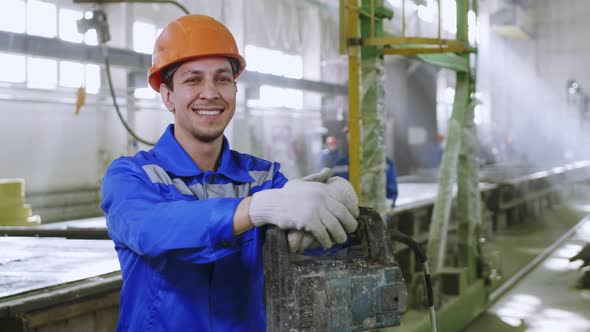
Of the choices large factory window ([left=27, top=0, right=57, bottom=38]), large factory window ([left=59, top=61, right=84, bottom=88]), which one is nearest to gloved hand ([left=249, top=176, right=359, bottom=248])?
large factory window ([left=27, top=0, right=57, bottom=38])

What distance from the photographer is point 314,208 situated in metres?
1.31

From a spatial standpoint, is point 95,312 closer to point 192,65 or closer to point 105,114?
point 192,65

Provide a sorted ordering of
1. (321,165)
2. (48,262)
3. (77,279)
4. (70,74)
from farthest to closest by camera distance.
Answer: (70,74), (321,165), (48,262), (77,279)

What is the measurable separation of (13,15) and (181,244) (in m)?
8.01

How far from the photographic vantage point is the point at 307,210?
4.28 feet

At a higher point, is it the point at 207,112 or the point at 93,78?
the point at 93,78

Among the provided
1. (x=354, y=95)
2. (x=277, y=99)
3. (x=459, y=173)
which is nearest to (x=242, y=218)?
(x=354, y=95)

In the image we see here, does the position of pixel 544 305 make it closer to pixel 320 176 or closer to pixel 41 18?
pixel 320 176

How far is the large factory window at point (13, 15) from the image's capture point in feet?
26.9

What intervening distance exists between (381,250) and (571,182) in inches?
585

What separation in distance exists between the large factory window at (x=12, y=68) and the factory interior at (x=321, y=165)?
19 millimetres

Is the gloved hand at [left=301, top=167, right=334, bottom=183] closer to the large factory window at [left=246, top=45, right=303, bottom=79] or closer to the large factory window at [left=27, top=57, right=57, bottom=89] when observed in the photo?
the large factory window at [left=27, top=57, right=57, bottom=89]

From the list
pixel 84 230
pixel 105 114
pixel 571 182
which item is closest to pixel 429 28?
pixel 571 182

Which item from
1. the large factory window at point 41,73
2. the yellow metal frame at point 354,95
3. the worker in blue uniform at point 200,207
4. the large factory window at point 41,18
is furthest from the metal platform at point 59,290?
the large factory window at point 41,73
